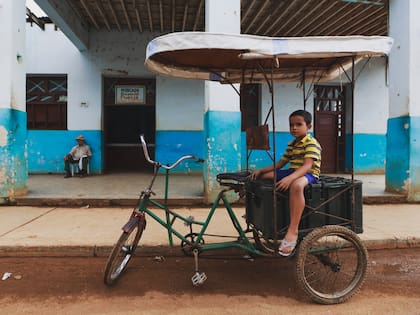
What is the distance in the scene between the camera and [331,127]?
445 inches

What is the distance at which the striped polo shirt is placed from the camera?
2990 mm

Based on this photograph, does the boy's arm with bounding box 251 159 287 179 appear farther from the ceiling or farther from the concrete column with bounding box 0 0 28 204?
the ceiling

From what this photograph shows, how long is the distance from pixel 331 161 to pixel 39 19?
10.4m

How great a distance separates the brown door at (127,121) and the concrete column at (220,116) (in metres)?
4.99

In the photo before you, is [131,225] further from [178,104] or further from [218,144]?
[178,104]

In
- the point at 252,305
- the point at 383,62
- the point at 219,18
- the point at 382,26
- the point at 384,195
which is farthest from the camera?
the point at 383,62

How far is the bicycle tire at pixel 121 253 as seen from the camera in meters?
2.92

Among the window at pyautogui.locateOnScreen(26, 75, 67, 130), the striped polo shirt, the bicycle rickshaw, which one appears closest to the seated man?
the window at pyautogui.locateOnScreen(26, 75, 67, 130)

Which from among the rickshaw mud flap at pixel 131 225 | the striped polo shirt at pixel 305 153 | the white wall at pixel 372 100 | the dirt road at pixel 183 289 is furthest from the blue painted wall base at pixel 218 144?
the white wall at pixel 372 100

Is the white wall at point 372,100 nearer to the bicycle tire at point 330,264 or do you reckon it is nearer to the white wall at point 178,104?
the white wall at point 178,104

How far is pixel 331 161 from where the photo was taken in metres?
11.3

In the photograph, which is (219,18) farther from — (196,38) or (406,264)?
(406,264)

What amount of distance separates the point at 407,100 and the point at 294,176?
5217 mm

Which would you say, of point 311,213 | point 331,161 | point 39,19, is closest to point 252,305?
point 311,213
